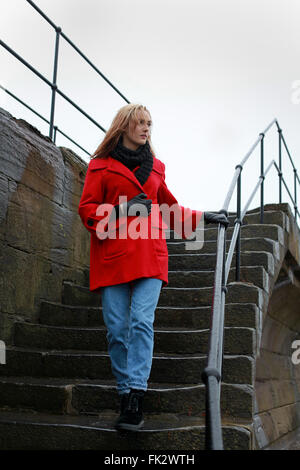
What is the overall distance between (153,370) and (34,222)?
1.66 metres

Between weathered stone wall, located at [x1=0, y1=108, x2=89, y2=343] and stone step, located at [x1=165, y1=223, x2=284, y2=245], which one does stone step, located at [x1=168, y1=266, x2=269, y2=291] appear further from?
weathered stone wall, located at [x1=0, y1=108, x2=89, y2=343]

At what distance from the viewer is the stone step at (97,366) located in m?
3.34

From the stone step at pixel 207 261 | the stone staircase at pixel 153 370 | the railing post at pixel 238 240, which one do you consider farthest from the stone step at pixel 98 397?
the stone step at pixel 207 261

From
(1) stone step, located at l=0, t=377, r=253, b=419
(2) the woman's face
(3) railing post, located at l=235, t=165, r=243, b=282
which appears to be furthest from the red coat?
(3) railing post, located at l=235, t=165, r=243, b=282

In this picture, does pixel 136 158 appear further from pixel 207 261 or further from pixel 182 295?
pixel 207 261

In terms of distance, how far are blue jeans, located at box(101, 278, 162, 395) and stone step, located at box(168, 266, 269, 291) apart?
4.88 ft

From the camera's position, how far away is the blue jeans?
276 cm

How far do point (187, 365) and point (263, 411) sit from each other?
10.1ft

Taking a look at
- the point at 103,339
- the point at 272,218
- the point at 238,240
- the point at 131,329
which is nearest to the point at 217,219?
the point at 131,329

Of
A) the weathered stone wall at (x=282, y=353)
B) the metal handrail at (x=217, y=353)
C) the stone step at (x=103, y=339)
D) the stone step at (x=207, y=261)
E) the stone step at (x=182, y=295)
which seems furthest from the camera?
the weathered stone wall at (x=282, y=353)

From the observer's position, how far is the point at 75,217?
5.07m

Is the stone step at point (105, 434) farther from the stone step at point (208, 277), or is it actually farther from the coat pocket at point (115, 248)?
the stone step at point (208, 277)

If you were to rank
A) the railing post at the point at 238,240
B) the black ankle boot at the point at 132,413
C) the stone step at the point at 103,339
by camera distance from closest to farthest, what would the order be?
1. the black ankle boot at the point at 132,413
2. the stone step at the point at 103,339
3. the railing post at the point at 238,240

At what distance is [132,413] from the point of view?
9.08 ft
